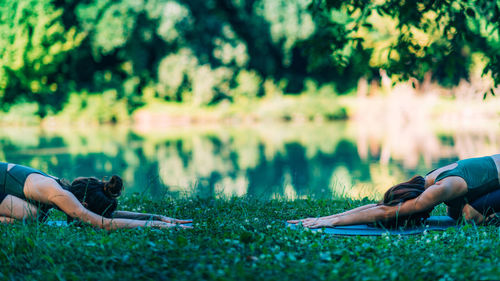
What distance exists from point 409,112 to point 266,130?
13564 millimetres

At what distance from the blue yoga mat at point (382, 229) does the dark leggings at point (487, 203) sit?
0.97ft

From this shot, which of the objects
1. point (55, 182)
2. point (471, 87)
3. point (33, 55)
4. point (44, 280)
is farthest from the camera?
point (471, 87)

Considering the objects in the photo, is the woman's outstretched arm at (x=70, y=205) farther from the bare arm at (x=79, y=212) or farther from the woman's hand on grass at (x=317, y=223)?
the woman's hand on grass at (x=317, y=223)

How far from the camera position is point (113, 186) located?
5109 mm

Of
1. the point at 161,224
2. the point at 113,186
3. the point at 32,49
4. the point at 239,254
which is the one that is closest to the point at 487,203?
the point at 239,254

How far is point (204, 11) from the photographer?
4247cm

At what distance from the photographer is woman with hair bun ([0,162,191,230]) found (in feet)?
16.2

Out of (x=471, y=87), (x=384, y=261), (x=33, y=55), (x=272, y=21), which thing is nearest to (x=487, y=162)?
(x=384, y=261)

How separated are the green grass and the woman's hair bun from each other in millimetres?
456

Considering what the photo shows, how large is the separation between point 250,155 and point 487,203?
16.6 meters

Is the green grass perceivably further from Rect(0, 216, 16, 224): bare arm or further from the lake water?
the lake water

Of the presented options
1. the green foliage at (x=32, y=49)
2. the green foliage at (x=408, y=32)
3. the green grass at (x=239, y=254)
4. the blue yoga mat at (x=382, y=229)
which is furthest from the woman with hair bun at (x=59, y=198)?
the green foliage at (x=32, y=49)

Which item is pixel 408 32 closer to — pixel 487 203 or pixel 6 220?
pixel 487 203

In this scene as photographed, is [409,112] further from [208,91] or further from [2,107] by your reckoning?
[2,107]
